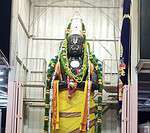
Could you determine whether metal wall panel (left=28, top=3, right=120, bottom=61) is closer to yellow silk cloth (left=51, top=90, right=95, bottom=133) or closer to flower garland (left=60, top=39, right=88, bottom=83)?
flower garland (left=60, top=39, right=88, bottom=83)

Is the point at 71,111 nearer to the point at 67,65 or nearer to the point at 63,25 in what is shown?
the point at 67,65

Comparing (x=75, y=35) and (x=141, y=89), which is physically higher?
(x=75, y=35)

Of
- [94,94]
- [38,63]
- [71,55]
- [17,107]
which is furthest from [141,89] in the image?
[38,63]

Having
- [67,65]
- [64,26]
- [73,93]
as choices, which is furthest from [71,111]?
[64,26]

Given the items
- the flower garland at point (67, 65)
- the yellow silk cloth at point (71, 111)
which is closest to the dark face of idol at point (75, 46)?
the flower garland at point (67, 65)

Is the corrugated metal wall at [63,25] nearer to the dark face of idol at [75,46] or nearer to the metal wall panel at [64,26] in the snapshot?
the metal wall panel at [64,26]

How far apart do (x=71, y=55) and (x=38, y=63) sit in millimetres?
2957

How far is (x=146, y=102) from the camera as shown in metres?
12.1

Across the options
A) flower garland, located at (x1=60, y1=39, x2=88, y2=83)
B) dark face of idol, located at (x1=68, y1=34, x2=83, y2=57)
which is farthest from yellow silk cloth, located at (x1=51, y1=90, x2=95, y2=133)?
dark face of idol, located at (x1=68, y1=34, x2=83, y2=57)

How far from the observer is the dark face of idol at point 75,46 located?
36.2ft

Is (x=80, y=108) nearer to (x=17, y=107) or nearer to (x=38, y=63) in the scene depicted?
(x=17, y=107)

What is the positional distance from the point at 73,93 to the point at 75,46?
44.3 inches

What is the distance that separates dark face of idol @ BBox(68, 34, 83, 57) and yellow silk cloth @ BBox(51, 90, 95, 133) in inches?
36.0

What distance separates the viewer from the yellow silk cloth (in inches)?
425
